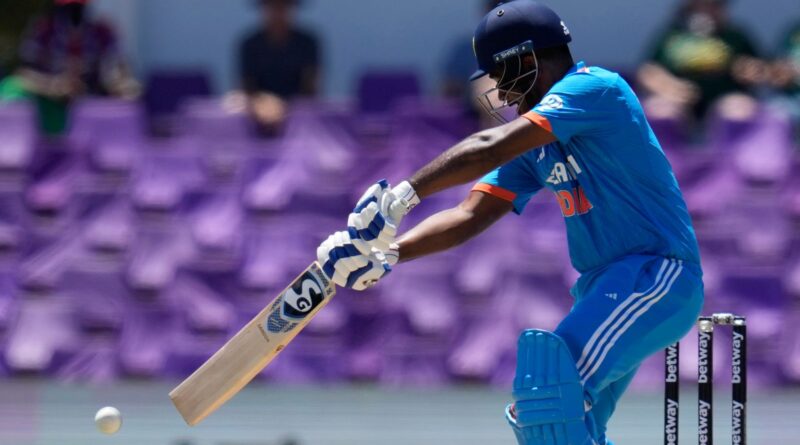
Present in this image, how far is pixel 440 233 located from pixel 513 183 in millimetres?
312

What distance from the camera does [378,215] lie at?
4258mm

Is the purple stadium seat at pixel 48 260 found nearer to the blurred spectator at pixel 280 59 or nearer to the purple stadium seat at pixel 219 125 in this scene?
the purple stadium seat at pixel 219 125

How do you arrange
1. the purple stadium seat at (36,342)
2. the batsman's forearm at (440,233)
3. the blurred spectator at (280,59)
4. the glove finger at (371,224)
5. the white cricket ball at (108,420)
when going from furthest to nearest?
1. the blurred spectator at (280,59)
2. the purple stadium seat at (36,342)
3. the white cricket ball at (108,420)
4. the batsman's forearm at (440,233)
5. the glove finger at (371,224)

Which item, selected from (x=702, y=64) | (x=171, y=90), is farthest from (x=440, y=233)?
(x=171, y=90)

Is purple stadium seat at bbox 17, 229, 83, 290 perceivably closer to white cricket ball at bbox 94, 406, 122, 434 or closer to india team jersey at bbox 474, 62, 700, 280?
white cricket ball at bbox 94, 406, 122, 434

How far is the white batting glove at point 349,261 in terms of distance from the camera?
431 centimetres

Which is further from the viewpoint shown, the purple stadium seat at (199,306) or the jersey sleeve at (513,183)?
the purple stadium seat at (199,306)

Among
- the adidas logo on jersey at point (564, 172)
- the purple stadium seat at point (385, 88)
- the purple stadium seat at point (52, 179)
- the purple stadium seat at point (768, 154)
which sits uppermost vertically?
the purple stadium seat at point (385, 88)

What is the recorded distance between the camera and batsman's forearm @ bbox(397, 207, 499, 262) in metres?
4.82

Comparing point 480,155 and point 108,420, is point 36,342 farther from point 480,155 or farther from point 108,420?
point 480,155

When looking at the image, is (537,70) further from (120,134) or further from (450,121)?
(120,134)

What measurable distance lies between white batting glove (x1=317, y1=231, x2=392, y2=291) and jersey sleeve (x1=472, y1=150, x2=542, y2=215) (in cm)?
70

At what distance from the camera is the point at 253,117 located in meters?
9.58

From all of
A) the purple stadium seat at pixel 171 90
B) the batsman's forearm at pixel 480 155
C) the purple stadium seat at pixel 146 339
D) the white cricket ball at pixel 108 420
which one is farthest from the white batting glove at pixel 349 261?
the purple stadium seat at pixel 171 90
